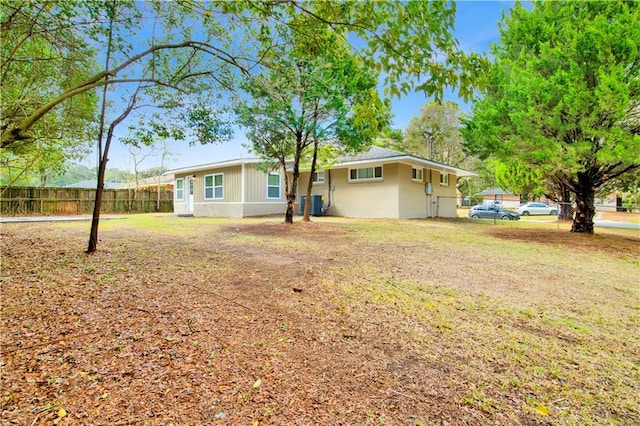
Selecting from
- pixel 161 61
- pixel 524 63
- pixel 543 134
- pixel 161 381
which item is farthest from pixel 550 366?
pixel 524 63

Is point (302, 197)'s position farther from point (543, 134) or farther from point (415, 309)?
point (415, 309)

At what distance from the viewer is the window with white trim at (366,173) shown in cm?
1473

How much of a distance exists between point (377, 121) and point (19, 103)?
5064mm

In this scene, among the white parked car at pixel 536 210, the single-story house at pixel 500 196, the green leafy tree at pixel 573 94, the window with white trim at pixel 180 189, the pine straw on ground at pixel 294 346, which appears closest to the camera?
the pine straw on ground at pixel 294 346

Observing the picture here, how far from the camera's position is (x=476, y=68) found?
2.58 meters

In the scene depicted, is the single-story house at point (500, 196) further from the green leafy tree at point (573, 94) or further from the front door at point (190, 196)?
the front door at point (190, 196)

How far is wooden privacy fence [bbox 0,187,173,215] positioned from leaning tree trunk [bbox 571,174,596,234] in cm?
2008

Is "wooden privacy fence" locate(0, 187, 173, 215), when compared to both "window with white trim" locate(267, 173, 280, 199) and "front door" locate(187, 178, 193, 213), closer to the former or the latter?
"front door" locate(187, 178, 193, 213)

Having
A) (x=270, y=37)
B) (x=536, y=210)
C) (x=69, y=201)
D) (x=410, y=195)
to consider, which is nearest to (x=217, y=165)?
(x=410, y=195)

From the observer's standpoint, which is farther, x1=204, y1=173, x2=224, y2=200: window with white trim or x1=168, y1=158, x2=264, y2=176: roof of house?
x1=204, y1=173, x2=224, y2=200: window with white trim

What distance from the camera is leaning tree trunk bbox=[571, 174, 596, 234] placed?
31.7ft

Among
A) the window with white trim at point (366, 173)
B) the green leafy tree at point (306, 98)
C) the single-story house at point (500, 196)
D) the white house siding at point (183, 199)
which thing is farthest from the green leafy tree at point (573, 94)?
the single-story house at point (500, 196)

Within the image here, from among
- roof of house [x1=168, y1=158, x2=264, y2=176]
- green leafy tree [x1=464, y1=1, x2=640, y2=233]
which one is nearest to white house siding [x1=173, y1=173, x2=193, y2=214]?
roof of house [x1=168, y1=158, x2=264, y2=176]

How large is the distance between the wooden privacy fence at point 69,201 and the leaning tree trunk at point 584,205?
20078 mm
